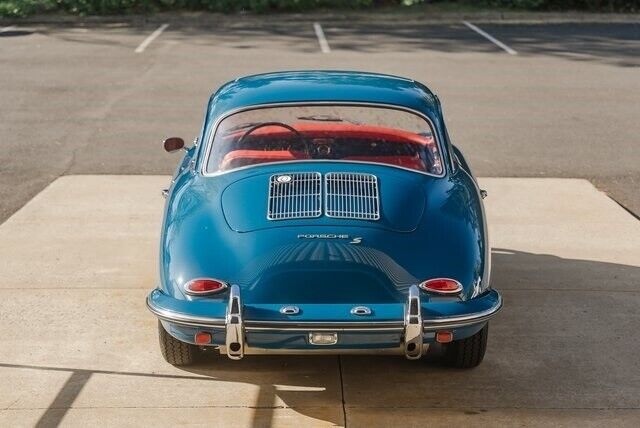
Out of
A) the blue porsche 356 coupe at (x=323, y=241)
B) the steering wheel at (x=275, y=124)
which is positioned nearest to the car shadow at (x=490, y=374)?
the blue porsche 356 coupe at (x=323, y=241)

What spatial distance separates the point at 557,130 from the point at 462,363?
25.5ft

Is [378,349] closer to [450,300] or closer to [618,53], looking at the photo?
[450,300]

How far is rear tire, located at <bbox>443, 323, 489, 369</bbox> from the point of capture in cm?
632

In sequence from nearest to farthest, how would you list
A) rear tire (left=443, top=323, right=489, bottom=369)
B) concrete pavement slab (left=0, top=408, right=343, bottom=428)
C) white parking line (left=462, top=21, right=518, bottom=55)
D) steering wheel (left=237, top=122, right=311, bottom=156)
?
concrete pavement slab (left=0, top=408, right=343, bottom=428)
rear tire (left=443, top=323, right=489, bottom=369)
steering wheel (left=237, top=122, right=311, bottom=156)
white parking line (left=462, top=21, right=518, bottom=55)

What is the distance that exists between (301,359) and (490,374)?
3.50 feet

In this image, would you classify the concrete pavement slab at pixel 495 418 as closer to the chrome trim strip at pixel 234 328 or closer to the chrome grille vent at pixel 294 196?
the chrome trim strip at pixel 234 328

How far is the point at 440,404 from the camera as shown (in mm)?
5988

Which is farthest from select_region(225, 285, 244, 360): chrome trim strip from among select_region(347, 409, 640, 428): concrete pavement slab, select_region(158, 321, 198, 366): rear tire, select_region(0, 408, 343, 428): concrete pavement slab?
select_region(158, 321, 198, 366): rear tire

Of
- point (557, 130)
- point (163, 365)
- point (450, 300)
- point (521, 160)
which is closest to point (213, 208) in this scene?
point (163, 365)

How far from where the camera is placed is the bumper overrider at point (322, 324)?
5.59 metres

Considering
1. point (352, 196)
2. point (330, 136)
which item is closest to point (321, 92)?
point (330, 136)

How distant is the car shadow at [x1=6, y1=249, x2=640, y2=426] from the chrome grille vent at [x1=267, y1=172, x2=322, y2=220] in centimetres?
94

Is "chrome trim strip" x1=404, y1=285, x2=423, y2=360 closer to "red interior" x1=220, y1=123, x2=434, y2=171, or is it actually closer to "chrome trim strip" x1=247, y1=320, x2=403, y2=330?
"chrome trim strip" x1=247, y1=320, x2=403, y2=330

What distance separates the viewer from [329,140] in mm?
6934
